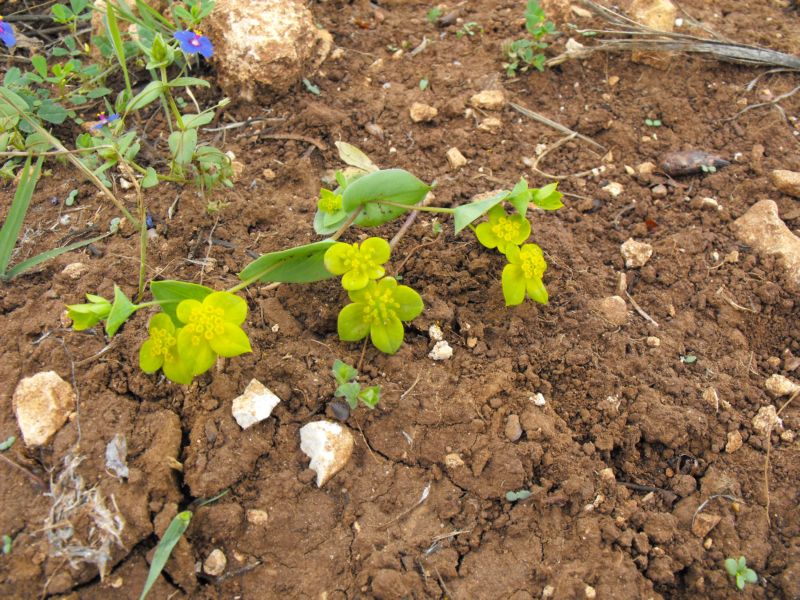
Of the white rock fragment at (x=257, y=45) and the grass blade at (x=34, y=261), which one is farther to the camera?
the white rock fragment at (x=257, y=45)

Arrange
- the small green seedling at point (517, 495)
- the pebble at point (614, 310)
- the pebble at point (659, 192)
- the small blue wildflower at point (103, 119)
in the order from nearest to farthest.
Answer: the small green seedling at point (517, 495)
the pebble at point (614, 310)
the small blue wildflower at point (103, 119)
the pebble at point (659, 192)

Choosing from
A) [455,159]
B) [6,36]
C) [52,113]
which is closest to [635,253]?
[455,159]

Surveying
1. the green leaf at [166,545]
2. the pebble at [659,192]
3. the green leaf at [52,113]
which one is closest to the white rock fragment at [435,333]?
the green leaf at [166,545]

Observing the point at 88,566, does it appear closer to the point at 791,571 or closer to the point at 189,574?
the point at 189,574

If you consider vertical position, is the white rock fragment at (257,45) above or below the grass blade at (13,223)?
above

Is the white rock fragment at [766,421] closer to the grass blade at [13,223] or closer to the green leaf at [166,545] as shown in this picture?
the green leaf at [166,545]

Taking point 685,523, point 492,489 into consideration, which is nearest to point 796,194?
point 685,523

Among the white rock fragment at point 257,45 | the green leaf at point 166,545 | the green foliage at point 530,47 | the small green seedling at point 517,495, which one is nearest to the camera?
the green leaf at point 166,545

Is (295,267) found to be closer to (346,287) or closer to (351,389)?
(346,287)
